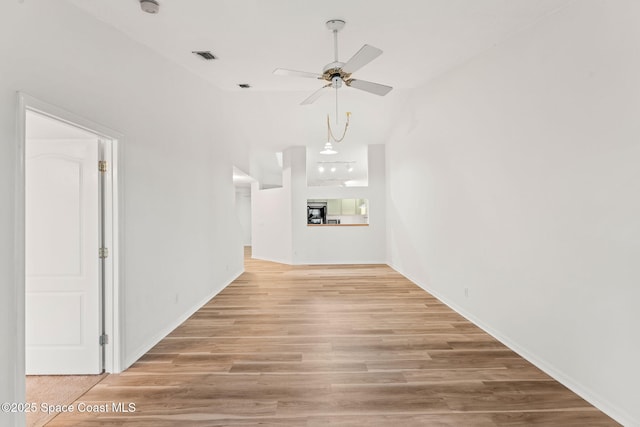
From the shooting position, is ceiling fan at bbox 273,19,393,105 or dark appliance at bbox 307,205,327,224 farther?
dark appliance at bbox 307,205,327,224

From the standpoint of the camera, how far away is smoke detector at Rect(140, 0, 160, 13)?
2396 millimetres

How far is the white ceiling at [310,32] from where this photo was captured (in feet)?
8.28

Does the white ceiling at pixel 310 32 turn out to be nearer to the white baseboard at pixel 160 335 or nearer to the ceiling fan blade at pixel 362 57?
the ceiling fan blade at pixel 362 57

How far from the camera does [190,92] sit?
3922mm

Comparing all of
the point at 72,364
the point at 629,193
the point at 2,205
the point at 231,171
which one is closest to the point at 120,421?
the point at 72,364

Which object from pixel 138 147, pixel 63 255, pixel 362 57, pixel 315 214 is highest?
pixel 362 57

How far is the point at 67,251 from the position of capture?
2.54 m

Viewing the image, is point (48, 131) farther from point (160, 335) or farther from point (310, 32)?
point (310, 32)

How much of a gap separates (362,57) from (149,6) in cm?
173

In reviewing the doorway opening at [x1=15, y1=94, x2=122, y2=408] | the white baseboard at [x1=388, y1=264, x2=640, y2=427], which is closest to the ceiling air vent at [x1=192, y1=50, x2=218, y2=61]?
the doorway opening at [x1=15, y1=94, x2=122, y2=408]

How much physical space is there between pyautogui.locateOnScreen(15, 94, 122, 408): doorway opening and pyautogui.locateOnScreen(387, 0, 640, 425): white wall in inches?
140

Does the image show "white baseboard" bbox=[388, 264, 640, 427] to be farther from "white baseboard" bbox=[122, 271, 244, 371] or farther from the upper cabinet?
the upper cabinet

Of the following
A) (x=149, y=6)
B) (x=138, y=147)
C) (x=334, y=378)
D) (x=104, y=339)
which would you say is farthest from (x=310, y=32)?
(x=104, y=339)

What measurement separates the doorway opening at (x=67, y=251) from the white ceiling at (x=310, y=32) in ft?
3.75
